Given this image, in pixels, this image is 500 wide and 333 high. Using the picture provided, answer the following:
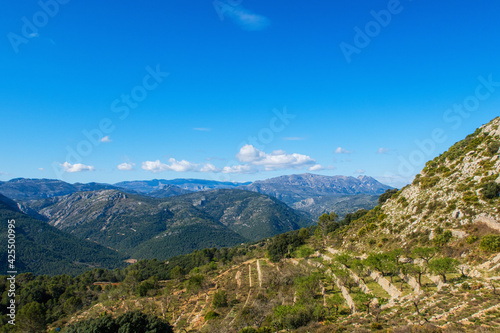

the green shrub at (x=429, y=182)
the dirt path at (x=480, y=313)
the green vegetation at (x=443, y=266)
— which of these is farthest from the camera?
the green shrub at (x=429, y=182)

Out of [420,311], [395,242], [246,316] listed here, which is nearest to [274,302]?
[246,316]

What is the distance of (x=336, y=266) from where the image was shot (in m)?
48.6

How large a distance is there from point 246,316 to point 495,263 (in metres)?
33.7

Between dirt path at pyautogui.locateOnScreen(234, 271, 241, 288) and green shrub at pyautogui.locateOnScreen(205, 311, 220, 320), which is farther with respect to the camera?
dirt path at pyautogui.locateOnScreen(234, 271, 241, 288)

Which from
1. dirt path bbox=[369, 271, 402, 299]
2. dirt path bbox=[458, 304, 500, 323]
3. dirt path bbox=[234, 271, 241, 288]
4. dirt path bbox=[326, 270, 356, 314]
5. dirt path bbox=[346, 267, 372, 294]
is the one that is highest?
dirt path bbox=[458, 304, 500, 323]

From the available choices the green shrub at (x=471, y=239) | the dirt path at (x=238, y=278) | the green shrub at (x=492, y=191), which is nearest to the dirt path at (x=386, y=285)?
the green shrub at (x=471, y=239)

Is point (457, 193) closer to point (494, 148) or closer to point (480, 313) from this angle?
point (494, 148)

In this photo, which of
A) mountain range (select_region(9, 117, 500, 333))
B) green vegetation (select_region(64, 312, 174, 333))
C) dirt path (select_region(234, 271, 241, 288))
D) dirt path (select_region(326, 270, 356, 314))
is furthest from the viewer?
dirt path (select_region(234, 271, 241, 288))

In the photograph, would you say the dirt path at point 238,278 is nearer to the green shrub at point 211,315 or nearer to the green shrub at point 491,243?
the green shrub at point 211,315

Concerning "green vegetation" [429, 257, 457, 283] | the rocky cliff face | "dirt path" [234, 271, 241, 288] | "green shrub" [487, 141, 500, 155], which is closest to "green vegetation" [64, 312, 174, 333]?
"dirt path" [234, 271, 241, 288]

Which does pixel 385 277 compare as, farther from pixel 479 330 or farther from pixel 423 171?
pixel 423 171

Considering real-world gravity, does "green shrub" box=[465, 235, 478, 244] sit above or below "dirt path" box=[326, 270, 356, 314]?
above

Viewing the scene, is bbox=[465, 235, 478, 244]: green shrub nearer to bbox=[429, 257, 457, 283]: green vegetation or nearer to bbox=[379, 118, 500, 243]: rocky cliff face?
bbox=[379, 118, 500, 243]: rocky cliff face

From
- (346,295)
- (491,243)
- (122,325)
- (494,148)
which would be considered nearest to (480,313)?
(491,243)
